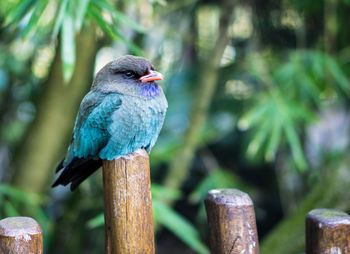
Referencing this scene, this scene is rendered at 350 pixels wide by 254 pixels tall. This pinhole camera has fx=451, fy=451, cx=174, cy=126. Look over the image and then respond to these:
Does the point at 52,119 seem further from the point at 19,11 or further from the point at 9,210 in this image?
the point at 19,11

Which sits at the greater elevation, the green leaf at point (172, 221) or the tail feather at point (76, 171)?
the tail feather at point (76, 171)

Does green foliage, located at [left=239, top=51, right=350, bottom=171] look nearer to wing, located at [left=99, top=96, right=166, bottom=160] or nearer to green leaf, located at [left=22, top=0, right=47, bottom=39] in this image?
wing, located at [left=99, top=96, right=166, bottom=160]

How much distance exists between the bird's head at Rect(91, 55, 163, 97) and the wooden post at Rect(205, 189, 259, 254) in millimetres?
520

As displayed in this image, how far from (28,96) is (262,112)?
2.10m

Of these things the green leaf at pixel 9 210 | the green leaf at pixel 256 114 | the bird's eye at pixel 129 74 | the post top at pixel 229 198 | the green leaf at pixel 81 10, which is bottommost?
the green leaf at pixel 9 210

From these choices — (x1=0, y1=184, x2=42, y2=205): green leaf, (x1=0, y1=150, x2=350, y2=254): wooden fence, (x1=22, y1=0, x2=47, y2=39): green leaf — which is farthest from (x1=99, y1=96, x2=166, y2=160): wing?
(x1=0, y1=184, x2=42, y2=205): green leaf

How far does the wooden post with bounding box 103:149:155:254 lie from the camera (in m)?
1.27

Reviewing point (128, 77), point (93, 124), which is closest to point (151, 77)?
point (128, 77)

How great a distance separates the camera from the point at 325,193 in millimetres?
2531

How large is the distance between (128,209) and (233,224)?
299 mm

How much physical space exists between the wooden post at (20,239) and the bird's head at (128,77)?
589 mm

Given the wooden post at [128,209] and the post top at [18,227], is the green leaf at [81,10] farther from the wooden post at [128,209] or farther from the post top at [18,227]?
the post top at [18,227]

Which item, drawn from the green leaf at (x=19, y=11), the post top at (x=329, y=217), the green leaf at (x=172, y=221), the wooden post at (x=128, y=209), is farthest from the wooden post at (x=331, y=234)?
the green leaf at (x=19, y=11)

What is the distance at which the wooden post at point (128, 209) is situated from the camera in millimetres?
1273
